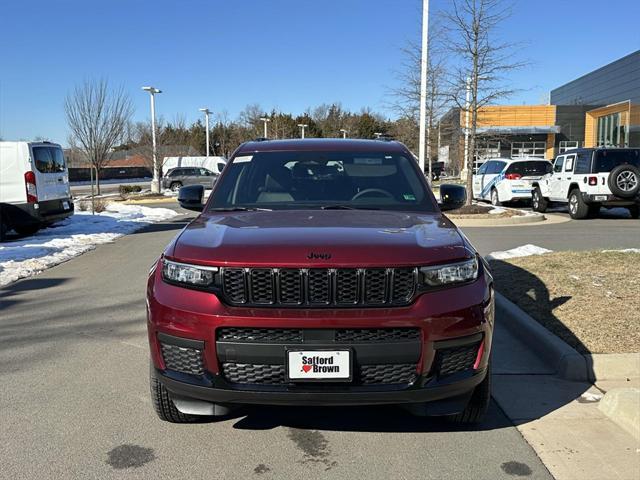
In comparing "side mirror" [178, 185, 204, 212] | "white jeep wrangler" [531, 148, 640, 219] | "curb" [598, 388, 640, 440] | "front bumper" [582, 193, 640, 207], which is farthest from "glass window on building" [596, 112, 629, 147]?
"side mirror" [178, 185, 204, 212]

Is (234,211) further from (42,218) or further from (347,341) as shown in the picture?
(42,218)

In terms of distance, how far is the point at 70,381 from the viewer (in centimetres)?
450

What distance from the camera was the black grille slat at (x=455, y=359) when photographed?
121 inches

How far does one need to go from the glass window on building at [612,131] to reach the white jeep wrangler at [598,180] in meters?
27.7

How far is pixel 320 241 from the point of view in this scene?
321 cm

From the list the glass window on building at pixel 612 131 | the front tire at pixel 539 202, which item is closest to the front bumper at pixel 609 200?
the front tire at pixel 539 202

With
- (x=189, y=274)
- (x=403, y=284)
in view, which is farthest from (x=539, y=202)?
(x=189, y=274)

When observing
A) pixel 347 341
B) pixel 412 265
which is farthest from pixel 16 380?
pixel 412 265

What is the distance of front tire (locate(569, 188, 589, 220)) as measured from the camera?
1598 cm

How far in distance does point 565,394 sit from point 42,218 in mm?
12224

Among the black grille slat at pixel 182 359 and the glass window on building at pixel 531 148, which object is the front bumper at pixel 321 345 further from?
the glass window on building at pixel 531 148

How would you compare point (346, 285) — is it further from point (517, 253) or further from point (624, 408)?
point (517, 253)

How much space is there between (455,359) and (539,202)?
1684cm

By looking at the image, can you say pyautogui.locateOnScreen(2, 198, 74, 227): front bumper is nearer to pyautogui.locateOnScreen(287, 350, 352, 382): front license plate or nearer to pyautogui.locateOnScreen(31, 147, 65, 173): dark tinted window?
pyautogui.locateOnScreen(31, 147, 65, 173): dark tinted window
